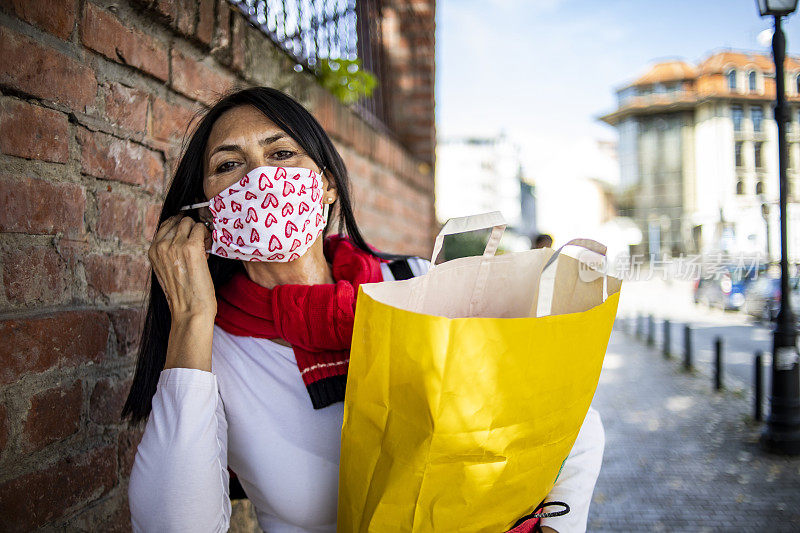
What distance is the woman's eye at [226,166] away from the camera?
1.41 meters

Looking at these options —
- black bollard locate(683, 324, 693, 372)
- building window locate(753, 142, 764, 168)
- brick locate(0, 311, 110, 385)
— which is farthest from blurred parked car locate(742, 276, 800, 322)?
brick locate(0, 311, 110, 385)

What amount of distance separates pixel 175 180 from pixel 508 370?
1055 mm

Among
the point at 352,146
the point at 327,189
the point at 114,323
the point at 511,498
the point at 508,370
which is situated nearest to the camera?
the point at 508,370

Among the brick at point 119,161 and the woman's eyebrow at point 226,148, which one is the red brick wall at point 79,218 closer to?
the brick at point 119,161

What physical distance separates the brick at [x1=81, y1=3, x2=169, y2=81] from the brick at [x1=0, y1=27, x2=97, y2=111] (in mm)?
89

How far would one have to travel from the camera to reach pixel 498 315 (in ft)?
3.74

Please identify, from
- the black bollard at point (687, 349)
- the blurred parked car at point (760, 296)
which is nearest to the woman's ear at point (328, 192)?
the black bollard at point (687, 349)

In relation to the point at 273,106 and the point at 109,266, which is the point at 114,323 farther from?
the point at 273,106

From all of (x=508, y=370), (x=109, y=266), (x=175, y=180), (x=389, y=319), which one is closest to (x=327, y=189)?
(x=175, y=180)

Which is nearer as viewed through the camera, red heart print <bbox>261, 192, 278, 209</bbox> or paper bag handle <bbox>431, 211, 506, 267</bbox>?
paper bag handle <bbox>431, 211, 506, 267</bbox>

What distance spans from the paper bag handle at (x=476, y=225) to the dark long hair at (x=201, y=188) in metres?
0.60

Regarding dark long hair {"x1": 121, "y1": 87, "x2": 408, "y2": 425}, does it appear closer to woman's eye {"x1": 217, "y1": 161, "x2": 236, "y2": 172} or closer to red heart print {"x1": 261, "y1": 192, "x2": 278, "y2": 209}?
woman's eye {"x1": 217, "y1": 161, "x2": 236, "y2": 172}

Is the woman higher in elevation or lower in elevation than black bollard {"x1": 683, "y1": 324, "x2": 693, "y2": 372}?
higher

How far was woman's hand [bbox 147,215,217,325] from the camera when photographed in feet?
3.88
